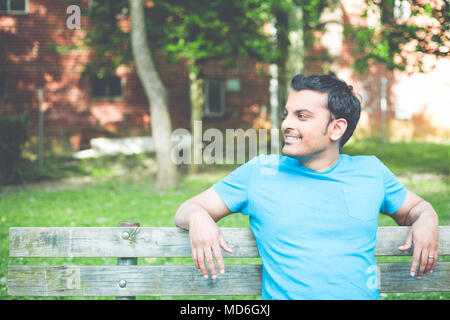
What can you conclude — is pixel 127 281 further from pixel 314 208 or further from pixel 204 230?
pixel 314 208

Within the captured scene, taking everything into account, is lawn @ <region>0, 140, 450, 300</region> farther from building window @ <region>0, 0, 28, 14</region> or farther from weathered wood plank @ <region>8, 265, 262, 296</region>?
building window @ <region>0, 0, 28, 14</region>

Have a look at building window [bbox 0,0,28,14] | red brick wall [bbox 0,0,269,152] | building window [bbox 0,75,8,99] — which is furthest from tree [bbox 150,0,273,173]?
building window [bbox 0,75,8,99]

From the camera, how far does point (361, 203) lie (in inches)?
90.8

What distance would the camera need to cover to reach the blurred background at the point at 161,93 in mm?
9070

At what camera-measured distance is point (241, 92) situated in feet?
61.7

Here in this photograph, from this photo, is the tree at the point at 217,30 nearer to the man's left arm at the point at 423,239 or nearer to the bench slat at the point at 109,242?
the bench slat at the point at 109,242

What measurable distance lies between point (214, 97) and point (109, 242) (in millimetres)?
16587

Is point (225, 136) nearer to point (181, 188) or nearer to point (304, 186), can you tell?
point (181, 188)

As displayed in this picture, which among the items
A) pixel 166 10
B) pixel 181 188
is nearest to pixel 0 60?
pixel 166 10

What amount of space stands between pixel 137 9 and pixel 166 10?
7.99 feet

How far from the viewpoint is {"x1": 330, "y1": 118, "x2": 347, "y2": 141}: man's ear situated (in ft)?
7.89

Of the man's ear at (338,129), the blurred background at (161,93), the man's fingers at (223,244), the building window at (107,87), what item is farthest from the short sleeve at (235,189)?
the building window at (107,87)

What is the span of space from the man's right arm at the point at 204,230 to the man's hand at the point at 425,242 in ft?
2.72

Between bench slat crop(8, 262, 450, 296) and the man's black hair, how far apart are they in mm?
812
